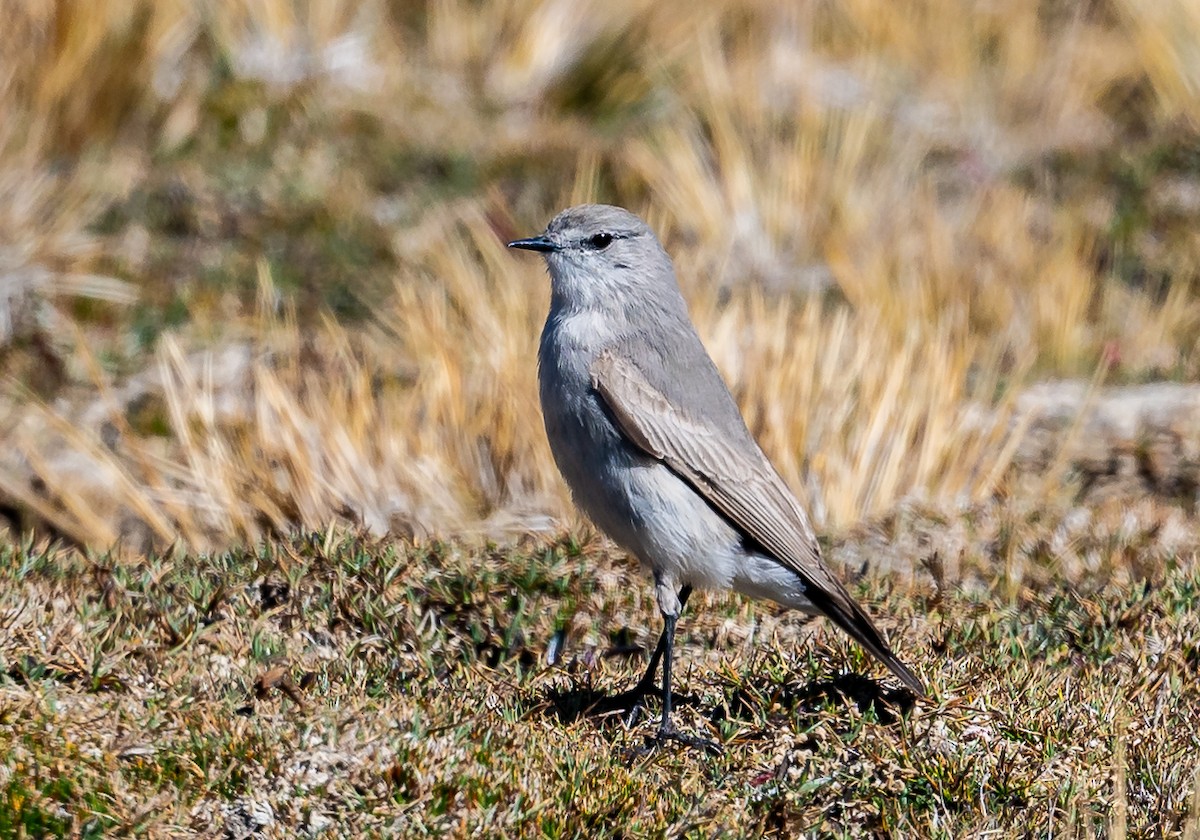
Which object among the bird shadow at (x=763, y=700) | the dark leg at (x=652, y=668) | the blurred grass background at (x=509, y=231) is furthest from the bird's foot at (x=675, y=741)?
the blurred grass background at (x=509, y=231)

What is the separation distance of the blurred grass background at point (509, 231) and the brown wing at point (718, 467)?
5.60 ft

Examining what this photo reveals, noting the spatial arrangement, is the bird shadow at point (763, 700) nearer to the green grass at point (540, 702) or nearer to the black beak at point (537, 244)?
the green grass at point (540, 702)

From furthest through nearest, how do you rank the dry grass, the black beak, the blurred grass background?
the blurred grass background → the black beak → the dry grass

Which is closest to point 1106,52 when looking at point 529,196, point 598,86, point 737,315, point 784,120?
point 784,120

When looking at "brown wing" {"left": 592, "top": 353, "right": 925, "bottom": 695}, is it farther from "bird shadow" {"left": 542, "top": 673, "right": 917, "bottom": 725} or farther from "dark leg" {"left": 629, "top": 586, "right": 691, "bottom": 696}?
"dark leg" {"left": 629, "top": 586, "right": 691, "bottom": 696}

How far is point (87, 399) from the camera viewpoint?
350 inches

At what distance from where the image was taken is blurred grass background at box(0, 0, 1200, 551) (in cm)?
735

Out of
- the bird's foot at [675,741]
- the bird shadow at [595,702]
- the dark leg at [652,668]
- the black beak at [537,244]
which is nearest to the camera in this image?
the bird's foot at [675,741]

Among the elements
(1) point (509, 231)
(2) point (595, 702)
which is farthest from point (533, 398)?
(2) point (595, 702)

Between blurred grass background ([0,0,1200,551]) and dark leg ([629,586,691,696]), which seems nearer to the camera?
dark leg ([629,586,691,696])

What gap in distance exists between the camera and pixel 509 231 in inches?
386

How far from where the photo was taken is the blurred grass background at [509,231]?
24.1ft

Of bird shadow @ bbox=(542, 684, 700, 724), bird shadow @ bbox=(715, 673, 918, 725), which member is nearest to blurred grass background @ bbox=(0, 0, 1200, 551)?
bird shadow @ bbox=(542, 684, 700, 724)

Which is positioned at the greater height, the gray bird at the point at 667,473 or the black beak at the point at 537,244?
the black beak at the point at 537,244
